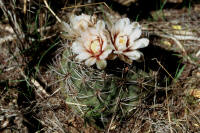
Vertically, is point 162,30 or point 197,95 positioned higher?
point 162,30

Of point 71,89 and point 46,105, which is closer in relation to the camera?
point 71,89

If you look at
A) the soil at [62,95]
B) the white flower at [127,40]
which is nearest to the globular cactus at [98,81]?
the white flower at [127,40]

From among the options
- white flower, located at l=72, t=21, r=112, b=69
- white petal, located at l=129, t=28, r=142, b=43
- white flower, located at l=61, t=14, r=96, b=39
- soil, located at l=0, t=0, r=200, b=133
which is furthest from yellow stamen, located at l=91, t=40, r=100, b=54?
soil, located at l=0, t=0, r=200, b=133

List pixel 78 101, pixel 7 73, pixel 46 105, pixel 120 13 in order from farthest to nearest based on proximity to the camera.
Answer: pixel 120 13 < pixel 7 73 < pixel 46 105 < pixel 78 101

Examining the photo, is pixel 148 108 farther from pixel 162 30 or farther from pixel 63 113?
pixel 162 30

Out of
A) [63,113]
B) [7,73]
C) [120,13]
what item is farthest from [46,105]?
[120,13]

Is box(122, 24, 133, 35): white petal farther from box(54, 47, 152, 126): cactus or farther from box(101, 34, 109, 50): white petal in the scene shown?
box(54, 47, 152, 126): cactus
